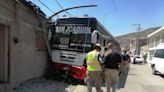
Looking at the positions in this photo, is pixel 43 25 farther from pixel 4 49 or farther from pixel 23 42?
pixel 4 49

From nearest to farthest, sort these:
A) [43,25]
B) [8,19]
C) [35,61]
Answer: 1. [8,19]
2. [35,61]
3. [43,25]

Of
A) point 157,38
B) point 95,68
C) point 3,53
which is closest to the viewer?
point 95,68

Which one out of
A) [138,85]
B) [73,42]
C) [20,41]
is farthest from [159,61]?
[20,41]

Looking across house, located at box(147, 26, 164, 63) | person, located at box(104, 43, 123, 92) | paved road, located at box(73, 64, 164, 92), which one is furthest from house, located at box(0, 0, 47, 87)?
house, located at box(147, 26, 164, 63)

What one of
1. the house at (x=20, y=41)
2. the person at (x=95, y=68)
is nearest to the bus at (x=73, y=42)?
the house at (x=20, y=41)

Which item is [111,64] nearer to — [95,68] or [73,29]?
[95,68]

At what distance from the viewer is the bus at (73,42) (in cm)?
1246

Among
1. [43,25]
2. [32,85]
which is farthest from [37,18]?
[32,85]

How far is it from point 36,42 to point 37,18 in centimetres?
117

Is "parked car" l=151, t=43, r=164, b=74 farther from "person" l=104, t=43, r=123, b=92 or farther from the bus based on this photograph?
"person" l=104, t=43, r=123, b=92

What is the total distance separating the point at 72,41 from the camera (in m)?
12.9

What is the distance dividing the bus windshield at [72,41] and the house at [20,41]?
2.69ft

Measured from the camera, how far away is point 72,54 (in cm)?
1280

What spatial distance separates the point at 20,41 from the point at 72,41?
3.30 metres
